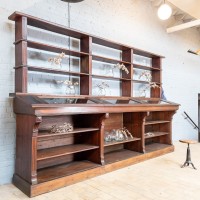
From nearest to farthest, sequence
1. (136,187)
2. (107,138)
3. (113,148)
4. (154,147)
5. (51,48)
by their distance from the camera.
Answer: (136,187) < (51,48) < (107,138) < (113,148) < (154,147)

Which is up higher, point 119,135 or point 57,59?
point 57,59

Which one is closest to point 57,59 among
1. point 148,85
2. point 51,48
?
point 51,48

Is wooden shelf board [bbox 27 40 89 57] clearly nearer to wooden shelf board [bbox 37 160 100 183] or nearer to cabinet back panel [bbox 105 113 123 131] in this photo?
cabinet back panel [bbox 105 113 123 131]

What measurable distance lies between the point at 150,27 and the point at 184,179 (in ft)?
13.4

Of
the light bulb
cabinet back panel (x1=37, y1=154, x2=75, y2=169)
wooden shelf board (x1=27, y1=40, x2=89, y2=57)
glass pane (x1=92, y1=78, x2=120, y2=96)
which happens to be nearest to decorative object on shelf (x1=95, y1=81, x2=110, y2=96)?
glass pane (x1=92, y1=78, x2=120, y2=96)

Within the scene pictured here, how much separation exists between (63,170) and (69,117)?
932mm

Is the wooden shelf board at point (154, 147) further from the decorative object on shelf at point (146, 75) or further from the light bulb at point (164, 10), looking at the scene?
the light bulb at point (164, 10)

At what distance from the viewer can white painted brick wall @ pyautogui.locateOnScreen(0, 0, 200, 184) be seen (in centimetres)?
327

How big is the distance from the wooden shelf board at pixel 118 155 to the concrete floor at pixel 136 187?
0.74 feet

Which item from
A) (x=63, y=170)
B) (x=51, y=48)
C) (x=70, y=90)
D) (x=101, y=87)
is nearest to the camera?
(x=63, y=170)

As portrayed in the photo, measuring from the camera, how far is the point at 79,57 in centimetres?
→ 412

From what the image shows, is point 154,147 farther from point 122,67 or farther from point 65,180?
point 65,180

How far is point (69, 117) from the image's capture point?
3822 millimetres

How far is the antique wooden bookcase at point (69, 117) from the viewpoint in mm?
2936
